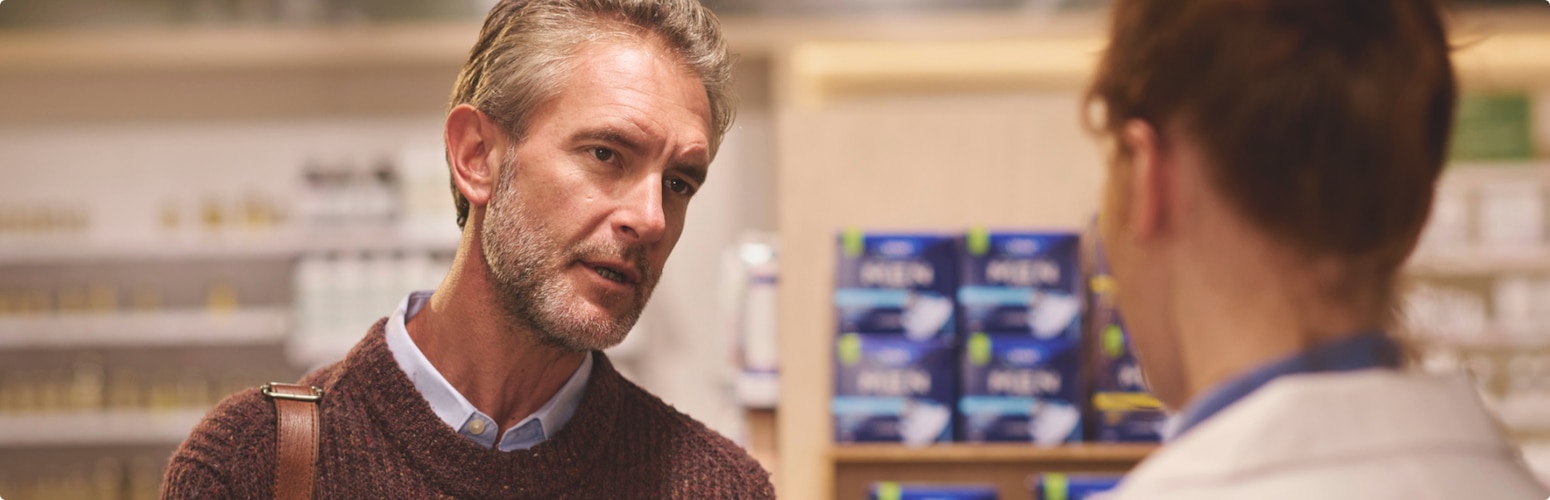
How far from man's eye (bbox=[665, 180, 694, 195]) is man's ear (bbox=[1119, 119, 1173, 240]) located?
67 cm

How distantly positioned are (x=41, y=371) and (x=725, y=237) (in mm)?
3142

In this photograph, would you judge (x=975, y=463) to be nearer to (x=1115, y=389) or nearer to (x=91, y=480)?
(x=1115, y=389)

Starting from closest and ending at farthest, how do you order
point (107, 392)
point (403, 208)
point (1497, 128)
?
point (1497, 128), point (403, 208), point (107, 392)

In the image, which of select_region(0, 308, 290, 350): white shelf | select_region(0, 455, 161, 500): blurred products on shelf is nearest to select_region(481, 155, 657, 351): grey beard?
select_region(0, 308, 290, 350): white shelf

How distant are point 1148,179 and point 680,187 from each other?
700 millimetres

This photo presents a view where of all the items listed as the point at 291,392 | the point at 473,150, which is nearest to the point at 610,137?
the point at 473,150

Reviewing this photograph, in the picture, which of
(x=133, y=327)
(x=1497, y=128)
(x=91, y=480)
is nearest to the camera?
(x=1497, y=128)

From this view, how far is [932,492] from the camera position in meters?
3.17

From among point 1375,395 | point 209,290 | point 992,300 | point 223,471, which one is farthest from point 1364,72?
point 209,290

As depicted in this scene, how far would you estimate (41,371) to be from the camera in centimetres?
538

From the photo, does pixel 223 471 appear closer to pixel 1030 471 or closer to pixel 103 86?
pixel 1030 471

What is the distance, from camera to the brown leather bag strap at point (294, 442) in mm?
1279

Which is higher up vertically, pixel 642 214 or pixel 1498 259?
pixel 1498 259

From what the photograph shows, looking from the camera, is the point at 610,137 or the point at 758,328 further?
the point at 758,328
